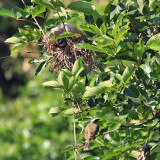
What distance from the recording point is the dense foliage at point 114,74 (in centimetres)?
140

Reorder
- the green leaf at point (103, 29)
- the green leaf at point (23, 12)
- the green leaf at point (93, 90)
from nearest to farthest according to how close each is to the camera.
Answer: the green leaf at point (93, 90), the green leaf at point (103, 29), the green leaf at point (23, 12)

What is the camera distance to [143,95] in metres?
1.51

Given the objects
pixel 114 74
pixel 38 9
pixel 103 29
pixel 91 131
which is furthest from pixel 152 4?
pixel 91 131

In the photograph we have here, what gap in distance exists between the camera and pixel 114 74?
142cm

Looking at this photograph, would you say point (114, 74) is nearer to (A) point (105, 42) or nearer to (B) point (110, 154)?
(A) point (105, 42)

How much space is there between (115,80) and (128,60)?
16 cm

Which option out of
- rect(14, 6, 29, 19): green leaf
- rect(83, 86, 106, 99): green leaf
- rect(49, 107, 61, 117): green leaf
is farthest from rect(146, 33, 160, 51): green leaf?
rect(14, 6, 29, 19): green leaf

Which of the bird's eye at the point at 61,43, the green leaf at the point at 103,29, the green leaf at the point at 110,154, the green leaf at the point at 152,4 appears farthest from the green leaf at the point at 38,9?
the green leaf at the point at 110,154

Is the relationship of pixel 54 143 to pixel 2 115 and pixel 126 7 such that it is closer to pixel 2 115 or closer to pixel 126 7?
pixel 2 115

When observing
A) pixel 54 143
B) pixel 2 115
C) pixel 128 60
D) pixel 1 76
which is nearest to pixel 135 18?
pixel 128 60

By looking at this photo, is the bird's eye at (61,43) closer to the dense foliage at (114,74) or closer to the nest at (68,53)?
the nest at (68,53)

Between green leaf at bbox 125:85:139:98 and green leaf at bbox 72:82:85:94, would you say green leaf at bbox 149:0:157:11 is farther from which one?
green leaf at bbox 72:82:85:94

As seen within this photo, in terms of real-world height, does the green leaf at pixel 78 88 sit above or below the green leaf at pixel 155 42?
below

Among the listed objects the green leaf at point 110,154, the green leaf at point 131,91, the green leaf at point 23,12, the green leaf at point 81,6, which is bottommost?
the green leaf at point 110,154
